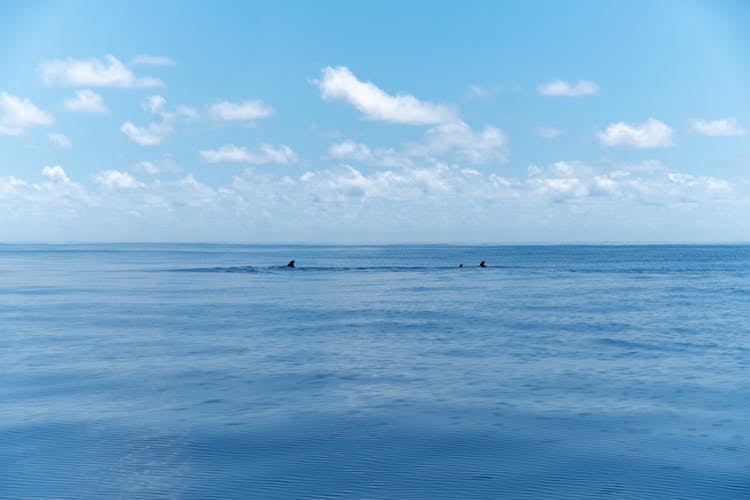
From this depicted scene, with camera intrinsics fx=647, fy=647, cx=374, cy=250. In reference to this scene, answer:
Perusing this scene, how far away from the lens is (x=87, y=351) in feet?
86.4

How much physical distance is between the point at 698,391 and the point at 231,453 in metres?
14.3

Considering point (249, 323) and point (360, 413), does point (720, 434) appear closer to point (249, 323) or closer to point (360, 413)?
point (360, 413)

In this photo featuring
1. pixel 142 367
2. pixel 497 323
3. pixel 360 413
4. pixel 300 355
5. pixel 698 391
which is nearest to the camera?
pixel 360 413

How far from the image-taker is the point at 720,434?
15562 millimetres

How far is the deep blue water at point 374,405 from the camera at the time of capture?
41.8 ft

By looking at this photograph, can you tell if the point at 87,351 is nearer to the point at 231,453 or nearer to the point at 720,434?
the point at 231,453

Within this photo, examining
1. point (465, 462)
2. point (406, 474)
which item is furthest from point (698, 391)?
point (406, 474)

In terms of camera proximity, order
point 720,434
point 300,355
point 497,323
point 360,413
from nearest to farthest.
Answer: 1. point 720,434
2. point 360,413
3. point 300,355
4. point 497,323

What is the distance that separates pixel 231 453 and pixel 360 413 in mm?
4275

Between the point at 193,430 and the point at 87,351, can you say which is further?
the point at 87,351

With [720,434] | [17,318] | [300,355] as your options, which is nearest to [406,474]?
[720,434]

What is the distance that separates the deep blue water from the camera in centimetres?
1273

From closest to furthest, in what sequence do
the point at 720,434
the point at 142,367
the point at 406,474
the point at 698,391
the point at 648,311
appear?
the point at 406,474, the point at 720,434, the point at 698,391, the point at 142,367, the point at 648,311

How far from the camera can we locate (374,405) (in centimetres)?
1825
